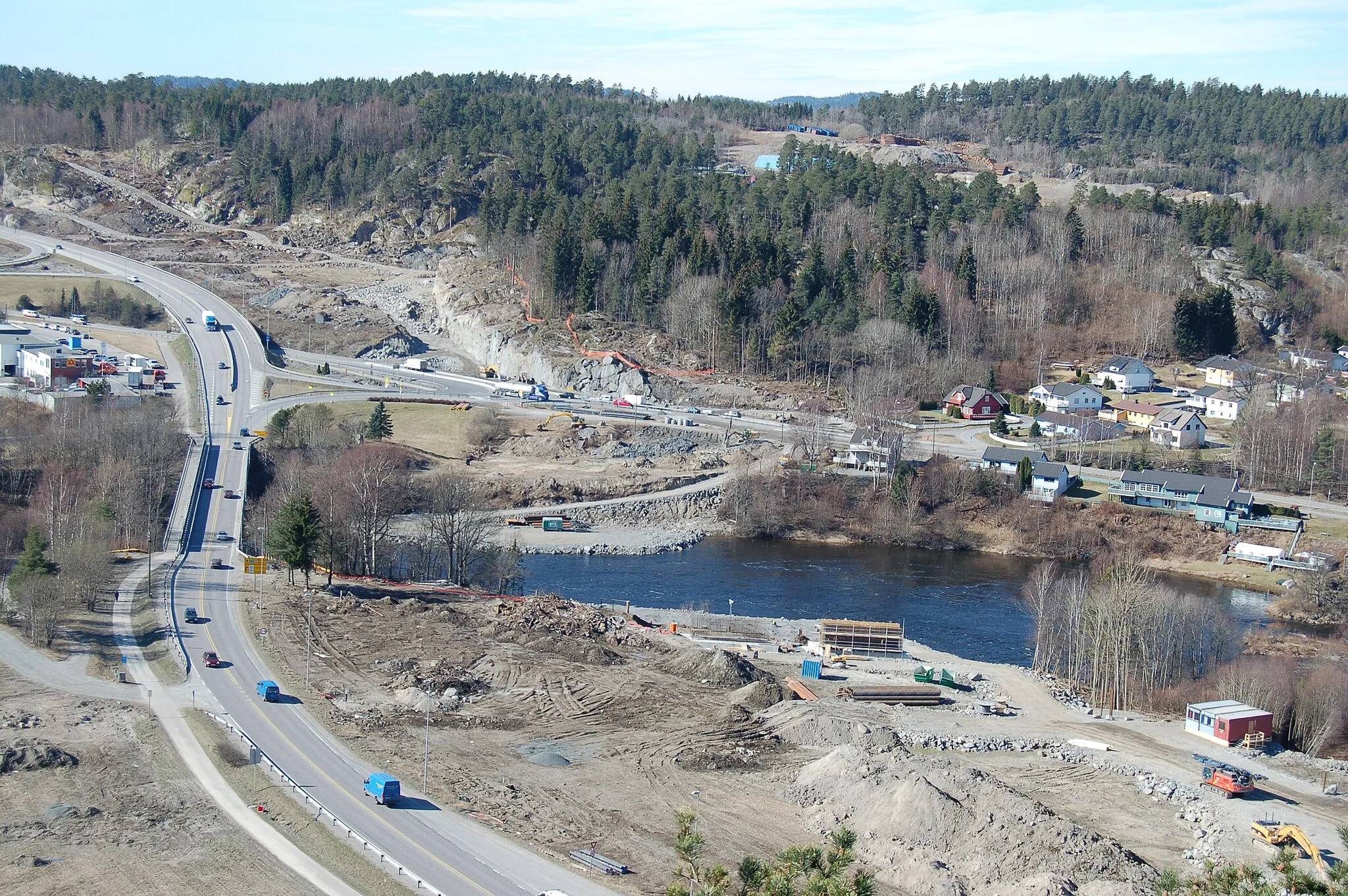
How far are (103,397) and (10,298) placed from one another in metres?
28.0

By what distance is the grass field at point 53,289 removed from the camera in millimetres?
77938

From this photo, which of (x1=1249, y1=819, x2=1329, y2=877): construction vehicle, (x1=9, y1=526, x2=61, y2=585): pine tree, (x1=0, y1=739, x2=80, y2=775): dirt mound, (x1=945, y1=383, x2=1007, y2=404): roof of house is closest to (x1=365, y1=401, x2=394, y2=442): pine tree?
(x1=9, y1=526, x2=61, y2=585): pine tree

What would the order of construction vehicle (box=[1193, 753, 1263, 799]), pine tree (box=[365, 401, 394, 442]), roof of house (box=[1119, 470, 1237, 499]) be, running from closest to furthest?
construction vehicle (box=[1193, 753, 1263, 799]), roof of house (box=[1119, 470, 1237, 499]), pine tree (box=[365, 401, 394, 442])

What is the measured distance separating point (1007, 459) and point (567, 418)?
794 inches

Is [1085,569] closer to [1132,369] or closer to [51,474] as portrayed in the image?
[1132,369]

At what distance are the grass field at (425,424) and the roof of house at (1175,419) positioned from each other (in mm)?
31578

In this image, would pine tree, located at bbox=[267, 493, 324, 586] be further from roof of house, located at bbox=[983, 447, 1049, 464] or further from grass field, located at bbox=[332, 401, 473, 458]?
roof of house, located at bbox=[983, 447, 1049, 464]

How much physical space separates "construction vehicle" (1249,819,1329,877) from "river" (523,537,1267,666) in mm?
12872

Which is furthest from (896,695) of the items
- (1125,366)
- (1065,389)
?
(1125,366)

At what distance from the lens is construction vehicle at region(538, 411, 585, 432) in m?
60.9

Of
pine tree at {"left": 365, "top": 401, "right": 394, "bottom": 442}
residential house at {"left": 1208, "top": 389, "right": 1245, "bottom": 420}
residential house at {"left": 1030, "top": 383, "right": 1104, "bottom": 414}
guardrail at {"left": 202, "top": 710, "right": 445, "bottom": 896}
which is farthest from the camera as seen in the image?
residential house at {"left": 1030, "top": 383, "right": 1104, "bottom": 414}

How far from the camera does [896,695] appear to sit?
31.8m

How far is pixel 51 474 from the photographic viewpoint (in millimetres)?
46250

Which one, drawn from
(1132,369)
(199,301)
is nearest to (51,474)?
(199,301)
